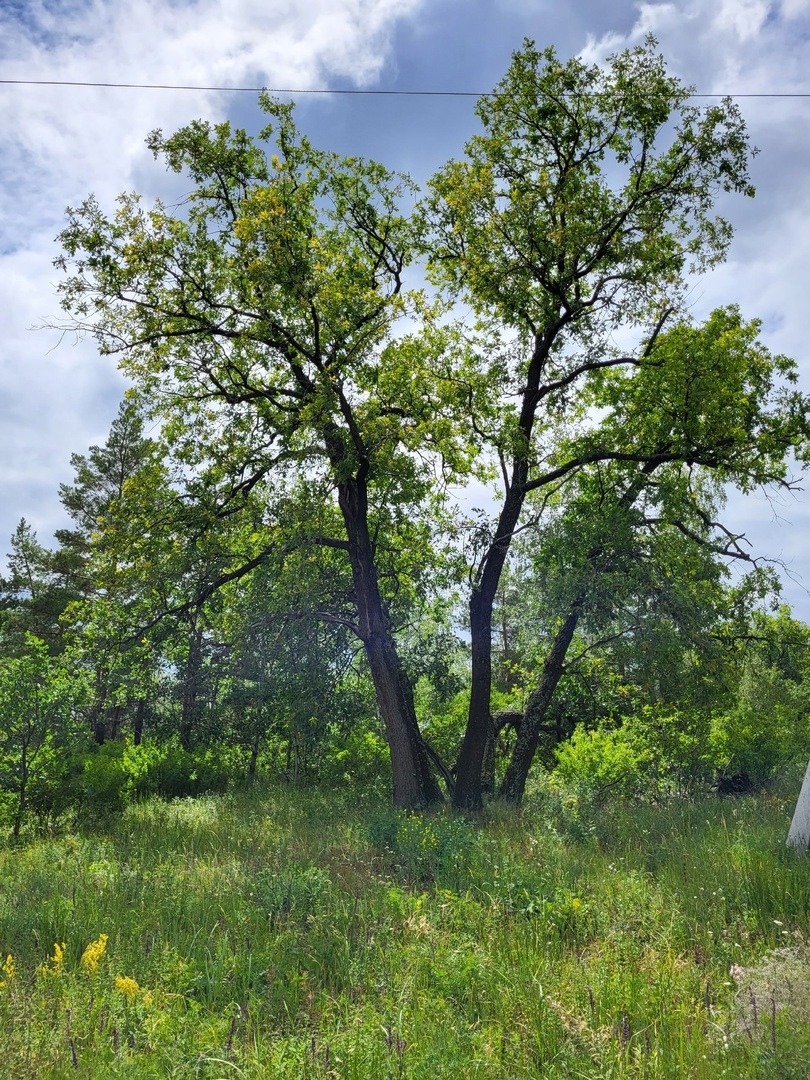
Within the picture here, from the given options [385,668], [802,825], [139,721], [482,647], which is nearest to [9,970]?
[802,825]

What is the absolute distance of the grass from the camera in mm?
4074

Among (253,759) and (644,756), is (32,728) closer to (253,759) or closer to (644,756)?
(253,759)

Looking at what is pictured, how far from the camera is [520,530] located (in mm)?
14477

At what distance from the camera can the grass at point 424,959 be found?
4.07 meters

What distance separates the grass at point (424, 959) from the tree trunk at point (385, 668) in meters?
4.17

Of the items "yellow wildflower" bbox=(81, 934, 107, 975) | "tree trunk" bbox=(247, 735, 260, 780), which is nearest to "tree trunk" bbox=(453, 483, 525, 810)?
"tree trunk" bbox=(247, 735, 260, 780)

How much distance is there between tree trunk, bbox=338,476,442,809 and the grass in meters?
4.17

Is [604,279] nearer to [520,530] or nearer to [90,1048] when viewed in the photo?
[520,530]

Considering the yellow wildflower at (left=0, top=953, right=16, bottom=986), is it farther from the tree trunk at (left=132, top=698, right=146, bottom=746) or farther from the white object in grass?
the tree trunk at (left=132, top=698, right=146, bottom=746)

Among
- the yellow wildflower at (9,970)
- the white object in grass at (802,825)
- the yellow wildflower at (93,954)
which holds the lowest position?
the yellow wildflower at (9,970)

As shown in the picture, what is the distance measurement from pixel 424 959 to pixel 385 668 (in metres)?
8.69

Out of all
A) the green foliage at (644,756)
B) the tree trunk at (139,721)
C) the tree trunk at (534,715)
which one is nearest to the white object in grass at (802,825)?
the green foliage at (644,756)

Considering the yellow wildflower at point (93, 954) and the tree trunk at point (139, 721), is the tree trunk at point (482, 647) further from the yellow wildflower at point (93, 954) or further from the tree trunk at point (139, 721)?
the tree trunk at point (139, 721)

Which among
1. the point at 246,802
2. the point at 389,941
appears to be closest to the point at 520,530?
the point at 246,802
